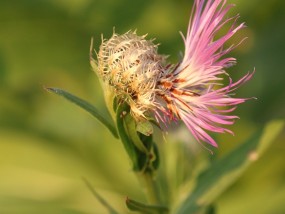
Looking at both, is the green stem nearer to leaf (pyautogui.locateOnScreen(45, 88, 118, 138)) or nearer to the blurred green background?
leaf (pyautogui.locateOnScreen(45, 88, 118, 138))

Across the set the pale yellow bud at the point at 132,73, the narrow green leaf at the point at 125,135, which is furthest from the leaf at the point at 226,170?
the pale yellow bud at the point at 132,73

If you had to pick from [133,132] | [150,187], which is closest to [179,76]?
[133,132]

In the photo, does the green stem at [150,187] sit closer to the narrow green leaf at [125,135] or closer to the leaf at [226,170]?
the narrow green leaf at [125,135]

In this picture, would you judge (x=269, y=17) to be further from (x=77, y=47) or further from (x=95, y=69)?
(x=95, y=69)

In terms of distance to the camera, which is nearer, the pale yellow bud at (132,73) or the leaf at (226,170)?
the pale yellow bud at (132,73)

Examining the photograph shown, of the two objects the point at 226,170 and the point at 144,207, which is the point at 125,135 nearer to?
the point at 144,207

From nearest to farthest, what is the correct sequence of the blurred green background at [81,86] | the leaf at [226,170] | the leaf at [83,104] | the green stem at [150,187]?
1. the leaf at [83,104]
2. the green stem at [150,187]
3. the leaf at [226,170]
4. the blurred green background at [81,86]

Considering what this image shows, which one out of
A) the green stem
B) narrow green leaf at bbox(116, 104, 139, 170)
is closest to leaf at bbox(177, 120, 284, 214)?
the green stem

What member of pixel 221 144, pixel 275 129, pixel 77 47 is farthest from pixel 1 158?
pixel 275 129
